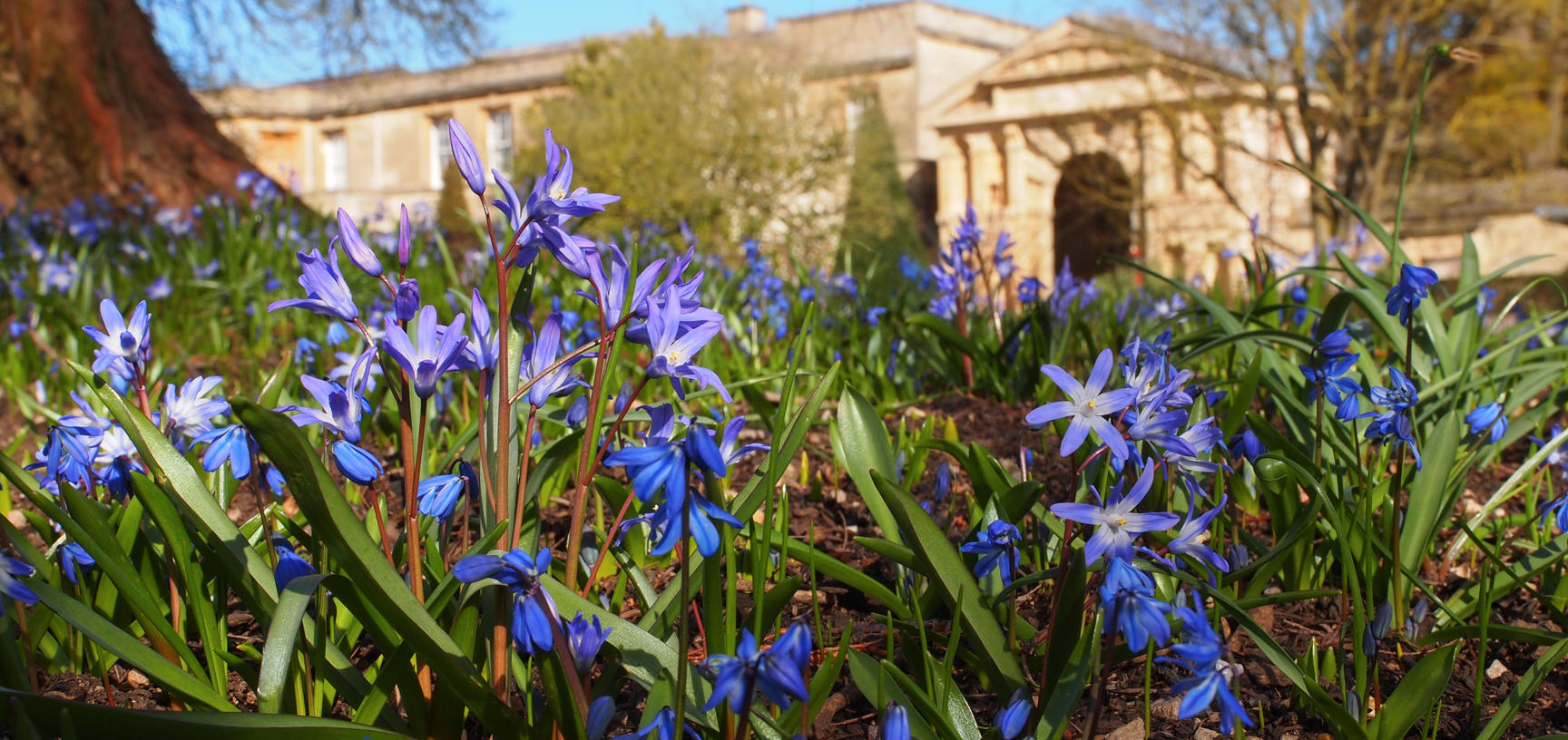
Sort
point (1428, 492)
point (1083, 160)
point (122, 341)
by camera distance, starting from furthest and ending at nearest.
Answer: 1. point (1083, 160)
2. point (1428, 492)
3. point (122, 341)

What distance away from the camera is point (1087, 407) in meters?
1.02

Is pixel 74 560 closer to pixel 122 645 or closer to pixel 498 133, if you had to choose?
pixel 122 645

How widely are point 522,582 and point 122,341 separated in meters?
0.69

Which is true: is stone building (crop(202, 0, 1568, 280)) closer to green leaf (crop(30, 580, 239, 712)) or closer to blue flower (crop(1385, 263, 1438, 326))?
blue flower (crop(1385, 263, 1438, 326))

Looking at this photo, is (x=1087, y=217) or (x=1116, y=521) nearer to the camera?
(x=1116, y=521)

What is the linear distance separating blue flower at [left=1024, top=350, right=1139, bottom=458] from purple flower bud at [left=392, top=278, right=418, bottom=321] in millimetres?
575

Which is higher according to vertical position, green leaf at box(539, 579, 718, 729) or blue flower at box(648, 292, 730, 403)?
blue flower at box(648, 292, 730, 403)

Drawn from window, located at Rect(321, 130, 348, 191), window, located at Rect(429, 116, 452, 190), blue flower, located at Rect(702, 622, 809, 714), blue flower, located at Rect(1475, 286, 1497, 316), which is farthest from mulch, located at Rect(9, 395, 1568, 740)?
window, located at Rect(321, 130, 348, 191)

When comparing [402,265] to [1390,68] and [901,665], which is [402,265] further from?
[1390,68]

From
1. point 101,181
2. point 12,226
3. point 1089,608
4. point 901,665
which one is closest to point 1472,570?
point 1089,608

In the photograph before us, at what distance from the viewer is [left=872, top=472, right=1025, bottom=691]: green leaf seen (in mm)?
1124

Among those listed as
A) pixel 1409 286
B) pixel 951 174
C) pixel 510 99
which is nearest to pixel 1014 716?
pixel 1409 286

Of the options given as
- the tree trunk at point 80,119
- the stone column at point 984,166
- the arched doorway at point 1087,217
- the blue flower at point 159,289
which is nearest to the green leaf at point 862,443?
the blue flower at point 159,289

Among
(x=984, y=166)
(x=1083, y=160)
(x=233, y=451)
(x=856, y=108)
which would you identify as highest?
(x=856, y=108)
